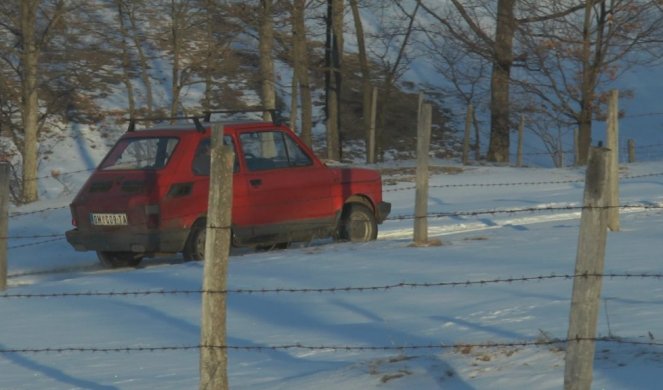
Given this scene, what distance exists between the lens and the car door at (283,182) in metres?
15.2

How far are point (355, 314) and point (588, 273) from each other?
16.1 ft

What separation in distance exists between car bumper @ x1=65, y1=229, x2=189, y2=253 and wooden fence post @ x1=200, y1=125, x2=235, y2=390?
729 centimetres

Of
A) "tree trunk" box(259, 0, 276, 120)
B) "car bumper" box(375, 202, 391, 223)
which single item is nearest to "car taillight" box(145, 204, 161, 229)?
"car bumper" box(375, 202, 391, 223)

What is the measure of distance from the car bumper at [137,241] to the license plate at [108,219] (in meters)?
0.10

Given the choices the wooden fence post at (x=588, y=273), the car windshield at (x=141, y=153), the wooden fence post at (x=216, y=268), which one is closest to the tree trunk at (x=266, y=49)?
the car windshield at (x=141, y=153)

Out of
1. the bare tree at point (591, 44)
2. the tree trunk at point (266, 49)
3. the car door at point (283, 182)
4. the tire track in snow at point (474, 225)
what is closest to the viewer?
the car door at point (283, 182)

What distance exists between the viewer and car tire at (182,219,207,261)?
1469 centimetres

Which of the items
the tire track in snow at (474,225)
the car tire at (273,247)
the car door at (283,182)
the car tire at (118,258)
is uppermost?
the car door at (283,182)

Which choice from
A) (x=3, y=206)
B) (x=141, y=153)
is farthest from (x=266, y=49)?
(x=3, y=206)

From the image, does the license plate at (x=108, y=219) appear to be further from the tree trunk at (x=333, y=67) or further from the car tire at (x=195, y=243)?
the tree trunk at (x=333, y=67)

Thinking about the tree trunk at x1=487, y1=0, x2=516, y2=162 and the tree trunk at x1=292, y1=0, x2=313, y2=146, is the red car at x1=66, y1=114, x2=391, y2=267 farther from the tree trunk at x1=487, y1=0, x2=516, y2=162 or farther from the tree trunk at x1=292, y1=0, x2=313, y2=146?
the tree trunk at x1=487, y1=0, x2=516, y2=162

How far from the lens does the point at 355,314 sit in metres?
10.8

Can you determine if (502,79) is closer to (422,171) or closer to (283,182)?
(283,182)

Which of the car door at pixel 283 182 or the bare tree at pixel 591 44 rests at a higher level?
the bare tree at pixel 591 44
